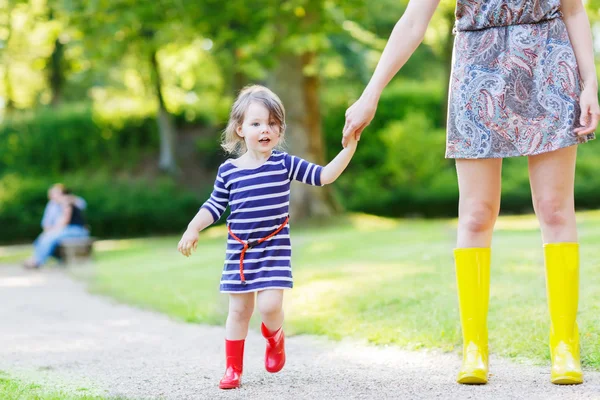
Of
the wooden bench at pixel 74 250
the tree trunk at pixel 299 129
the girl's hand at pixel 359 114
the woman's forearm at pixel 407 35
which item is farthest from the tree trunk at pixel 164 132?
the girl's hand at pixel 359 114

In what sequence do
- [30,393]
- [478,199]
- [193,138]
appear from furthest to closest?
[193,138]
[30,393]
[478,199]

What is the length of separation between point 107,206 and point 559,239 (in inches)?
720

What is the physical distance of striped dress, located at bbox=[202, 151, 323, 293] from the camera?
3584 millimetres

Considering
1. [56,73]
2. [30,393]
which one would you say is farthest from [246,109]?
[56,73]

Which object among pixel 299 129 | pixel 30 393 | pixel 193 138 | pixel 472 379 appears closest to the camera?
pixel 472 379

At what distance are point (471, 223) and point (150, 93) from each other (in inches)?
901

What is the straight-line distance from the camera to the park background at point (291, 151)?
5.98 metres

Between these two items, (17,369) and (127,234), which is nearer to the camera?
(17,369)

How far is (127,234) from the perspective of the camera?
21312mm

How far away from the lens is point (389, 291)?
245 inches

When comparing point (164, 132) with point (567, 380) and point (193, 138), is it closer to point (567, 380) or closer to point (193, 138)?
point (193, 138)

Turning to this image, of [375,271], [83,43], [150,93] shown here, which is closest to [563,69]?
[375,271]

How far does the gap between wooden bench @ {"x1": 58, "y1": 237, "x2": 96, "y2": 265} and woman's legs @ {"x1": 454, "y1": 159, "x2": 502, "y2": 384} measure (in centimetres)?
1072

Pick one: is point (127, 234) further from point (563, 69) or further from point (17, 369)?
point (563, 69)
